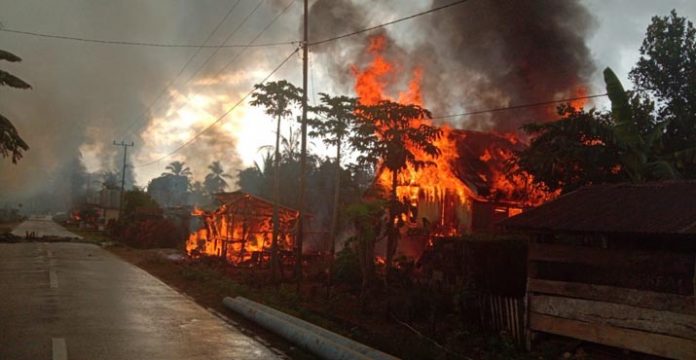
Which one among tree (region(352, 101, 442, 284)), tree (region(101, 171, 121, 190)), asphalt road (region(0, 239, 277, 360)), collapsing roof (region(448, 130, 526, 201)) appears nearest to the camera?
asphalt road (region(0, 239, 277, 360))

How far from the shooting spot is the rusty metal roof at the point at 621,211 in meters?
8.46

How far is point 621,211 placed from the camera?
9414 millimetres

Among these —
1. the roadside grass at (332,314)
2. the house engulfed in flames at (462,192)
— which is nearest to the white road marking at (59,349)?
the roadside grass at (332,314)

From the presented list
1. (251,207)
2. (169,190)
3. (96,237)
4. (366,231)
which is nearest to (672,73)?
(366,231)

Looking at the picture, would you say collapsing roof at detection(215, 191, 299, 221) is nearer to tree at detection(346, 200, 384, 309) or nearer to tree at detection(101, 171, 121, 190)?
tree at detection(346, 200, 384, 309)

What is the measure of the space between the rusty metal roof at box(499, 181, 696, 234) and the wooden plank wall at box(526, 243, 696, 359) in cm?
41

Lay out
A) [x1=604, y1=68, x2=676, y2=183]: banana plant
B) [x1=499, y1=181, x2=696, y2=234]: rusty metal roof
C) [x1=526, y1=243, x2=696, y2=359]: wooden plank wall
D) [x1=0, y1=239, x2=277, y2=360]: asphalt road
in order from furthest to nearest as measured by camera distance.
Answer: [x1=604, y1=68, x2=676, y2=183]: banana plant < [x1=0, y1=239, x2=277, y2=360]: asphalt road < [x1=499, y1=181, x2=696, y2=234]: rusty metal roof < [x1=526, y1=243, x2=696, y2=359]: wooden plank wall

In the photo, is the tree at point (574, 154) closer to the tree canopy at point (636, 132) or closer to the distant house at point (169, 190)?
the tree canopy at point (636, 132)

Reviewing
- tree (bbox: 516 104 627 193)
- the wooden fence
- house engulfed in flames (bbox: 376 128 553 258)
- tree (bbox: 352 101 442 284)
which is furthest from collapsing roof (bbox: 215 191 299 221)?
the wooden fence

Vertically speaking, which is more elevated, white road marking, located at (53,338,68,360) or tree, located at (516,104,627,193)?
tree, located at (516,104,627,193)

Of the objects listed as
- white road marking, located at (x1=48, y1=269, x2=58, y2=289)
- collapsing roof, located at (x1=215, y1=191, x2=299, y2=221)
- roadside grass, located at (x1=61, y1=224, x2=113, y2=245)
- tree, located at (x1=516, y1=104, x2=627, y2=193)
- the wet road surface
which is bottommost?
white road marking, located at (x1=48, y1=269, x2=58, y2=289)

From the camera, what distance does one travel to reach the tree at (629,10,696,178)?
19.4 m

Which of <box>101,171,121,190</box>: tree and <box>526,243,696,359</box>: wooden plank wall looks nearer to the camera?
<box>526,243,696,359</box>: wooden plank wall

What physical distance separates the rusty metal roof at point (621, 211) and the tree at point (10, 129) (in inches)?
793
